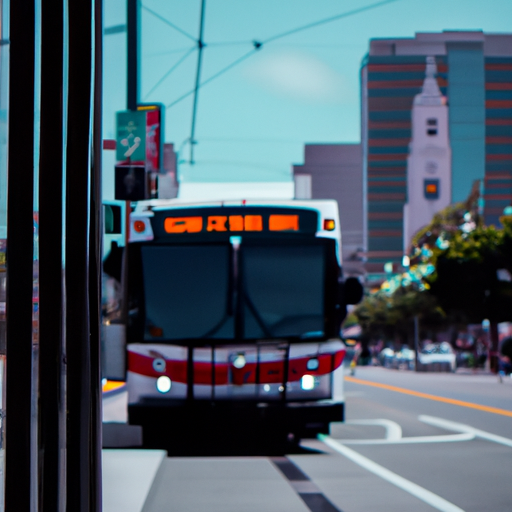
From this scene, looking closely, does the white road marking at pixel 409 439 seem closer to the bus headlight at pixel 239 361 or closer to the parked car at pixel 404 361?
the bus headlight at pixel 239 361

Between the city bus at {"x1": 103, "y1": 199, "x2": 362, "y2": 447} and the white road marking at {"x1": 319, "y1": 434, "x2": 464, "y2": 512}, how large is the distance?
649mm

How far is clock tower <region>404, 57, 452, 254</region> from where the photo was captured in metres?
167

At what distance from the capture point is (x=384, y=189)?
19475cm

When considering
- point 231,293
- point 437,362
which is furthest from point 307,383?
point 437,362

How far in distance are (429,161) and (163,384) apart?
161808 mm

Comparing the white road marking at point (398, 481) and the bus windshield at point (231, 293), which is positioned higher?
the bus windshield at point (231, 293)

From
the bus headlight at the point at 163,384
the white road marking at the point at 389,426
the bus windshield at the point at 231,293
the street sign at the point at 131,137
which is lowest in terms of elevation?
the white road marking at the point at 389,426

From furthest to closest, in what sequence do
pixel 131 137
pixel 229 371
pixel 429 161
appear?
1. pixel 429 161
2. pixel 131 137
3. pixel 229 371

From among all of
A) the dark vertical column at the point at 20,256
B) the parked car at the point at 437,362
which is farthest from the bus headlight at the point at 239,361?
the parked car at the point at 437,362

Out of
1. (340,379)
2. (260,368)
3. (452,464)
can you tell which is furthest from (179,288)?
(452,464)

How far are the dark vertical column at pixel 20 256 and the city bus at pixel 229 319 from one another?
26.2 ft

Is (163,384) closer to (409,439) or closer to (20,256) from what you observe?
(409,439)

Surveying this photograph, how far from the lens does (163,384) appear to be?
11648 millimetres

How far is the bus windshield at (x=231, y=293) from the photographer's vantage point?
11789 millimetres
